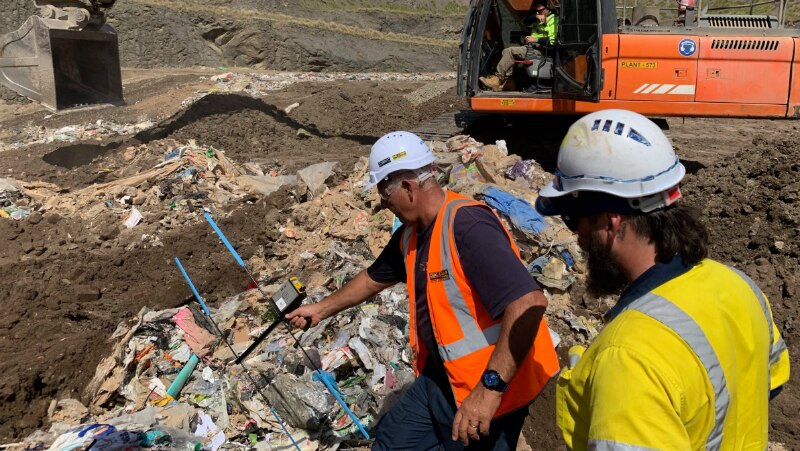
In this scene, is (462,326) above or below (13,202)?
above

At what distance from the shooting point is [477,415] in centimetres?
247

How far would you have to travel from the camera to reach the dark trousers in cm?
274

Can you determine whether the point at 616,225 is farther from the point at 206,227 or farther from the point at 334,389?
the point at 206,227

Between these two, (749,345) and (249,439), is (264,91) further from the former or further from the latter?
(749,345)

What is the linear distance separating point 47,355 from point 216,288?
6.08ft

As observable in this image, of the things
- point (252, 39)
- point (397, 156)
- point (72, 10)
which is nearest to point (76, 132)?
point (72, 10)

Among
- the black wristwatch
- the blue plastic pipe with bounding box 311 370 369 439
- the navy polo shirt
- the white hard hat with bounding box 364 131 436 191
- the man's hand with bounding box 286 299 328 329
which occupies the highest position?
the white hard hat with bounding box 364 131 436 191

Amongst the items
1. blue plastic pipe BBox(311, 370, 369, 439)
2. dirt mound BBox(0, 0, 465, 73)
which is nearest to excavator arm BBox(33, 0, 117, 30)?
blue plastic pipe BBox(311, 370, 369, 439)

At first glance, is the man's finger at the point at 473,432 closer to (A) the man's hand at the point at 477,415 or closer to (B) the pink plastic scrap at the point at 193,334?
(A) the man's hand at the point at 477,415

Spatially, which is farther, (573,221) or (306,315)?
(306,315)

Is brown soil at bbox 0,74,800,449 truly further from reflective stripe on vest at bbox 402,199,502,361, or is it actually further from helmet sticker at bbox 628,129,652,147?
helmet sticker at bbox 628,129,652,147

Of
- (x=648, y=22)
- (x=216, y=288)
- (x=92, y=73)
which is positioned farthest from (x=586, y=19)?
(x=92, y=73)

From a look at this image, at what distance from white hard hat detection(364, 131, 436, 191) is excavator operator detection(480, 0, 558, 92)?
24.8 feet

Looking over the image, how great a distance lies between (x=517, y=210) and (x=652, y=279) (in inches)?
213
